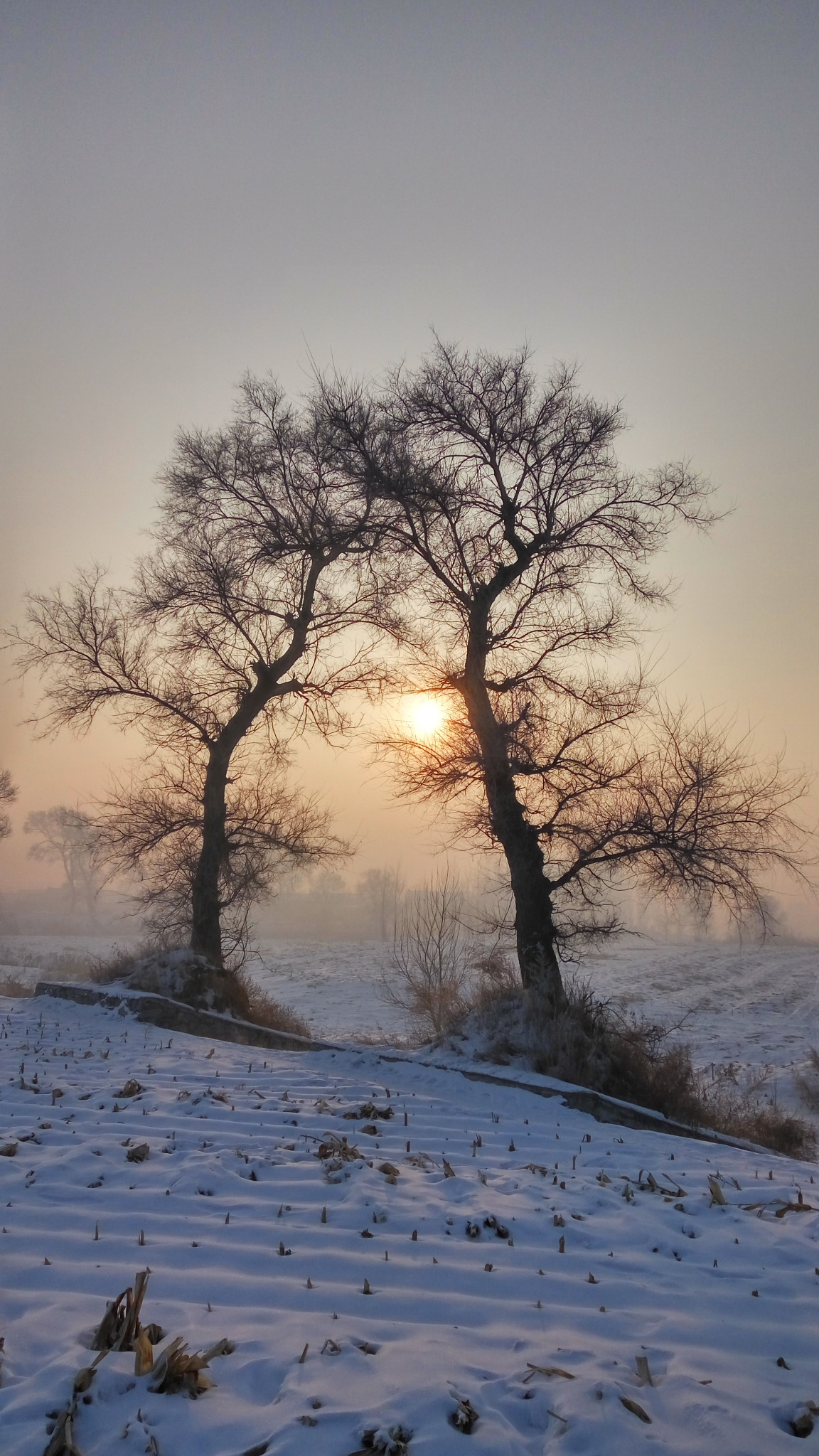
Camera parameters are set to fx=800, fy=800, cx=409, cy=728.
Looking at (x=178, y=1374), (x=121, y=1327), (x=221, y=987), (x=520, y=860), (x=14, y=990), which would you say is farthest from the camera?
(x=14, y=990)

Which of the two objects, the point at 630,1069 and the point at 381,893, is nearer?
the point at 630,1069

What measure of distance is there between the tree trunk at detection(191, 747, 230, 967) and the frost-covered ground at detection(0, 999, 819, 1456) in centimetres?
753

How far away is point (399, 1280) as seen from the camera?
360 cm

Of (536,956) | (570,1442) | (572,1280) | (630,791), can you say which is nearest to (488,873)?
(536,956)

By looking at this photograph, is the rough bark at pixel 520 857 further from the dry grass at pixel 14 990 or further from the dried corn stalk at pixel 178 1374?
the dry grass at pixel 14 990

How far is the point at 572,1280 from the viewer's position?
3.72 m

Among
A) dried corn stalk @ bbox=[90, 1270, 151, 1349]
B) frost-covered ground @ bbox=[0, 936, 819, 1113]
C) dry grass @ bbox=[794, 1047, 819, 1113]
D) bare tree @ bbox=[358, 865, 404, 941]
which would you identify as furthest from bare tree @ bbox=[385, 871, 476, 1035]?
bare tree @ bbox=[358, 865, 404, 941]

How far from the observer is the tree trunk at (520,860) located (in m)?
11.1

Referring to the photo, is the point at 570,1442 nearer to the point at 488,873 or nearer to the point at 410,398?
the point at 488,873

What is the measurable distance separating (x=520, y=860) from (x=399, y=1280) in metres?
7.93

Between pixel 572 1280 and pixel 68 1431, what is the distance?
90.4 inches

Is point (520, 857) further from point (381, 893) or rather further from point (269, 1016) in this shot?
point (381, 893)

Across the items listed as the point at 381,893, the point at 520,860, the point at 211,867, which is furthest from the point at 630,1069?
the point at 381,893

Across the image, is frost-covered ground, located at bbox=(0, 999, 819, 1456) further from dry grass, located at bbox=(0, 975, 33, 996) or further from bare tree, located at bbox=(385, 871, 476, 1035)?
dry grass, located at bbox=(0, 975, 33, 996)
